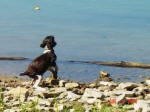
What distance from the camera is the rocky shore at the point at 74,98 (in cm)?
811

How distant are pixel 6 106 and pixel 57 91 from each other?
5.08 ft

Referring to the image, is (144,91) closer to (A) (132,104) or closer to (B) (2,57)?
(A) (132,104)

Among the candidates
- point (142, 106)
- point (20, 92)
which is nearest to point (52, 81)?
point (20, 92)

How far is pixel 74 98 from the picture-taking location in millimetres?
9586

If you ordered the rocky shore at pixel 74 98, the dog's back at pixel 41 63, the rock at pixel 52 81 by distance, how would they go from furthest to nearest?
1. the rock at pixel 52 81
2. the dog's back at pixel 41 63
3. the rocky shore at pixel 74 98

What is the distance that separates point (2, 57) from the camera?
1592cm

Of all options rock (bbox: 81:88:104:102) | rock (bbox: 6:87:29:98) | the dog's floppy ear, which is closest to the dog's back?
the dog's floppy ear

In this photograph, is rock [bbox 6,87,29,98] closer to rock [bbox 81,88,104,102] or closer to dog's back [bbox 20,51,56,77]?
dog's back [bbox 20,51,56,77]

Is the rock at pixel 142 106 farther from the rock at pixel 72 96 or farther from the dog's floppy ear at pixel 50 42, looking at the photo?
the dog's floppy ear at pixel 50 42

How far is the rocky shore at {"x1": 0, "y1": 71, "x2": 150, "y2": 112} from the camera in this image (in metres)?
8.11

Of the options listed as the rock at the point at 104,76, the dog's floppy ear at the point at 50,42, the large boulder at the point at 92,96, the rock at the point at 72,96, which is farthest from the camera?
the rock at the point at 104,76

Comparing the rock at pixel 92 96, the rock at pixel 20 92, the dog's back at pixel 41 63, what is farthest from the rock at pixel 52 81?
the rock at pixel 92 96

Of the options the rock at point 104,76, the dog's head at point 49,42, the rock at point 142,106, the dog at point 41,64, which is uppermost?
the dog's head at point 49,42

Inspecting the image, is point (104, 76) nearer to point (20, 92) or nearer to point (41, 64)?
point (41, 64)
